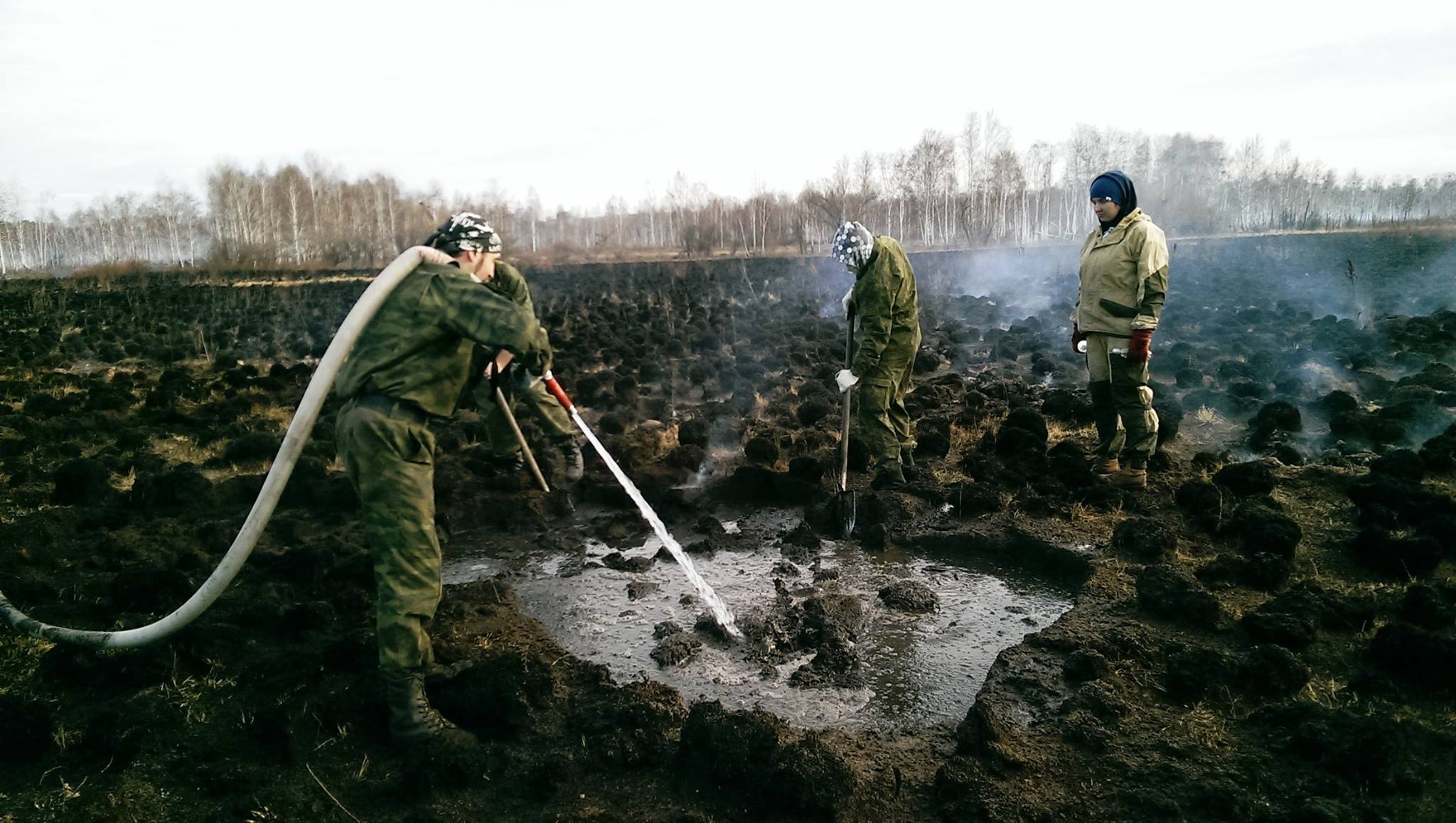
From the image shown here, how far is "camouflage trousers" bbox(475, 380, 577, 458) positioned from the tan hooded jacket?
410cm

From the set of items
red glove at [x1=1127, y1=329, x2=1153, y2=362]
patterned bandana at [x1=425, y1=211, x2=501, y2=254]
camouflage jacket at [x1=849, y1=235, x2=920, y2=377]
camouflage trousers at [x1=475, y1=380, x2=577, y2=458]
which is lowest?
camouflage trousers at [x1=475, y1=380, x2=577, y2=458]

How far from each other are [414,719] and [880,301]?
423 centimetres

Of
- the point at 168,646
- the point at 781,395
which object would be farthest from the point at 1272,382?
the point at 168,646

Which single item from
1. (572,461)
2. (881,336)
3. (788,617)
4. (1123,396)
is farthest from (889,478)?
(572,461)

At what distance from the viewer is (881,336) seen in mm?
6449

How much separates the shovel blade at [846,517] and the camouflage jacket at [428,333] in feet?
10.9

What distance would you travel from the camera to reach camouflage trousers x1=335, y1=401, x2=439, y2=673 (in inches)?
135

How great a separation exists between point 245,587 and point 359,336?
277cm

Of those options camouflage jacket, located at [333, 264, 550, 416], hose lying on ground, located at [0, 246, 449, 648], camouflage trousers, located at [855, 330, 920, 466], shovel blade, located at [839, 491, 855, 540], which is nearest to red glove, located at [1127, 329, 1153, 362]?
camouflage trousers, located at [855, 330, 920, 466]

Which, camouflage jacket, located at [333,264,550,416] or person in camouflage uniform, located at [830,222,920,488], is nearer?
camouflage jacket, located at [333,264,550,416]

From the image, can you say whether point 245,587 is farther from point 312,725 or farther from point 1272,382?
point 1272,382

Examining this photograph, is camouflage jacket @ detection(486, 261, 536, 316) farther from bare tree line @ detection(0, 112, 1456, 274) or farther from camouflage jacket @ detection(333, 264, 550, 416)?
bare tree line @ detection(0, 112, 1456, 274)

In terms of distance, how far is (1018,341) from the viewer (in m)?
15.6

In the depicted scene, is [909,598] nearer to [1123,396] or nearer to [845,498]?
[845,498]
